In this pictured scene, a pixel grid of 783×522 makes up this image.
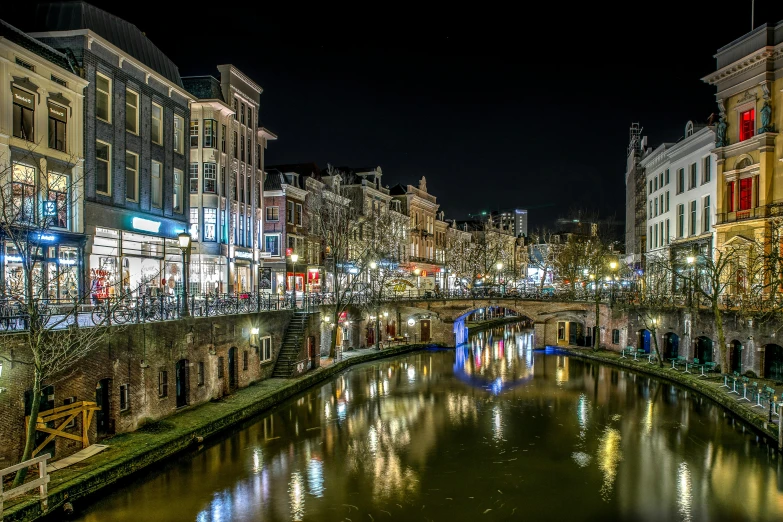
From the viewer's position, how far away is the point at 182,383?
86.3ft

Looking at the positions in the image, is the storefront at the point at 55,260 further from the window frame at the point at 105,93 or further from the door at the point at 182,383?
the window frame at the point at 105,93

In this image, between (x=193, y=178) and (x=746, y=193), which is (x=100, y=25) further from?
(x=746, y=193)

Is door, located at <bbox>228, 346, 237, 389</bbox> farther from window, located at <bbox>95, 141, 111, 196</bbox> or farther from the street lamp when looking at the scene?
window, located at <bbox>95, 141, 111, 196</bbox>

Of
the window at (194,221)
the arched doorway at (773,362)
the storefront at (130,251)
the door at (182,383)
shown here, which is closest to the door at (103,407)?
the door at (182,383)

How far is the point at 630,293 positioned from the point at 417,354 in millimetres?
19371

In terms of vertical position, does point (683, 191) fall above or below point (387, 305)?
above

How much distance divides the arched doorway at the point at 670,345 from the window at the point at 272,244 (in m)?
31.5

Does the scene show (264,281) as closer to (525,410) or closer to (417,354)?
(417,354)

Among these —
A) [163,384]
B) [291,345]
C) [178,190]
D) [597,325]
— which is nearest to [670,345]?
[597,325]

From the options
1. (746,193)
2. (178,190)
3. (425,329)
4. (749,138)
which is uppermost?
(749,138)

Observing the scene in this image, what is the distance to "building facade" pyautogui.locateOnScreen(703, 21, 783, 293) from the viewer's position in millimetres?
39500

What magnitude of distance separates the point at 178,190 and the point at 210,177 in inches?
251

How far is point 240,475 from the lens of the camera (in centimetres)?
2064

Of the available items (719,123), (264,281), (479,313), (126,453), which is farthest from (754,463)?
(479,313)
